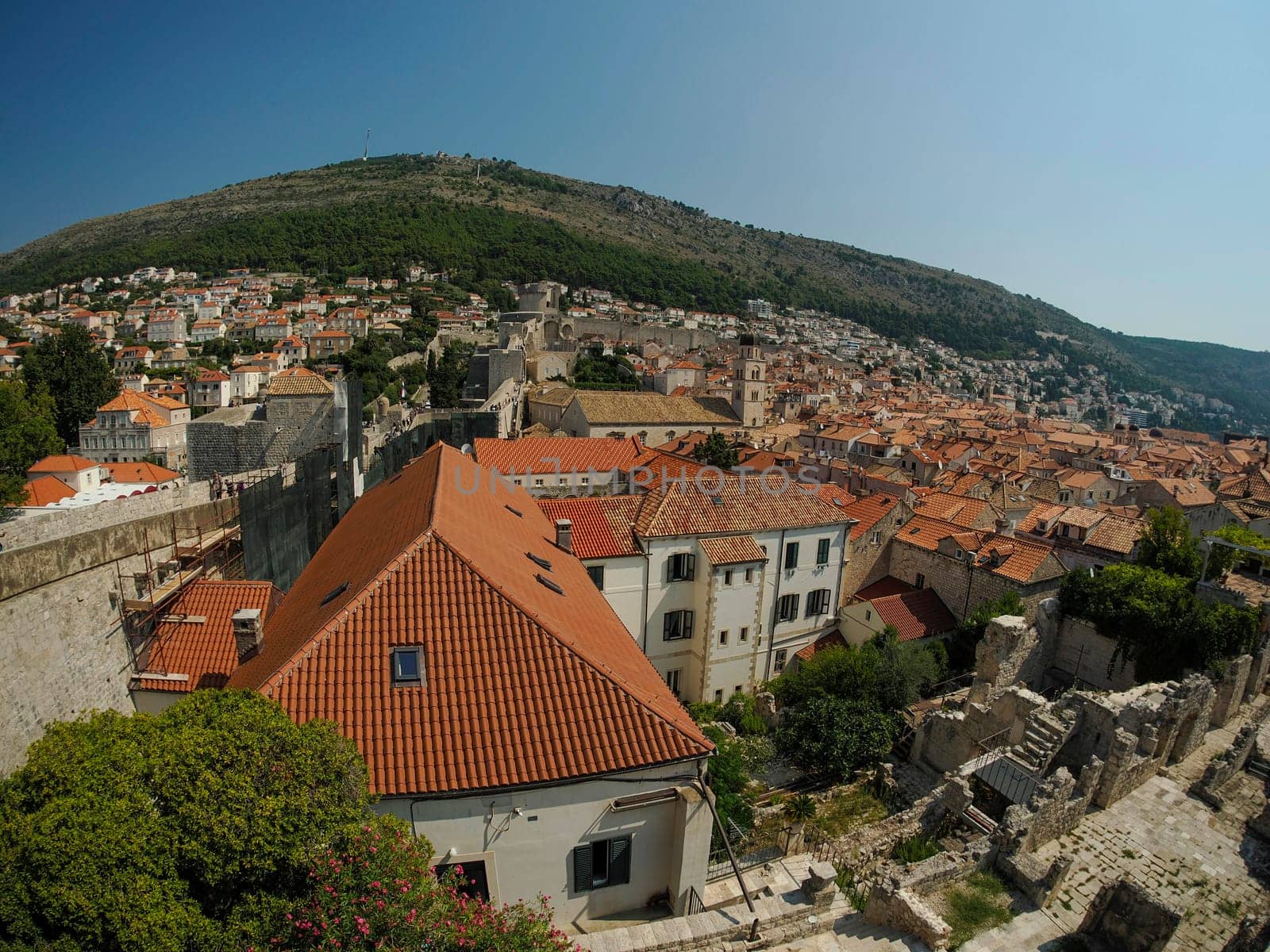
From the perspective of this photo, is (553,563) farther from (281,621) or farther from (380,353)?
(380,353)

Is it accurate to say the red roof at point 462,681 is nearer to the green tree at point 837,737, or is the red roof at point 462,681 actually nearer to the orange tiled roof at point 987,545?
the green tree at point 837,737

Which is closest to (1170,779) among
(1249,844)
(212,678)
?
(1249,844)

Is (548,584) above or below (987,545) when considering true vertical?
above

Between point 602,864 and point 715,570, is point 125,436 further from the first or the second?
point 602,864

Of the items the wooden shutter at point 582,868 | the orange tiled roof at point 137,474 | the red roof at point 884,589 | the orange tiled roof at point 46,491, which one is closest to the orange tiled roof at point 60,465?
the orange tiled roof at point 137,474

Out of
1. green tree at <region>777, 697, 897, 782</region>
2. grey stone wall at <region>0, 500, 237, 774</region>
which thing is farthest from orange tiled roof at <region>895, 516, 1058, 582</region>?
grey stone wall at <region>0, 500, 237, 774</region>

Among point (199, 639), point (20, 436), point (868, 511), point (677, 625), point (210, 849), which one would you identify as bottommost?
point (677, 625)

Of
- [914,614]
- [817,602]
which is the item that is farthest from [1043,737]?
[817,602]
